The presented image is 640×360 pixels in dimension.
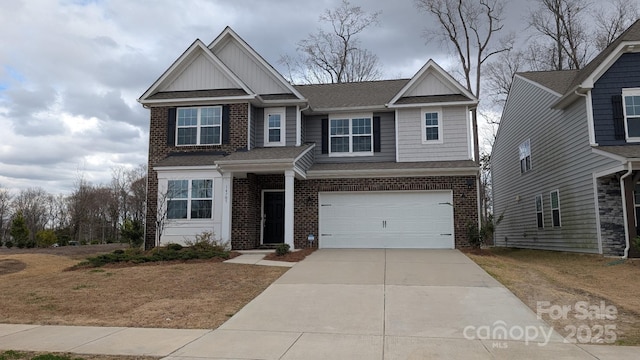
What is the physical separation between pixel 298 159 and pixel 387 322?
870 cm

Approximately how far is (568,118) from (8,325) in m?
16.8

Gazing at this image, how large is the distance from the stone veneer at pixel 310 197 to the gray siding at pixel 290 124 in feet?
5.22

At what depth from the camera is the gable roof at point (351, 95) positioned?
18109mm

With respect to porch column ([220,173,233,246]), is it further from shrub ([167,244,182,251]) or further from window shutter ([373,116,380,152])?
window shutter ([373,116,380,152])

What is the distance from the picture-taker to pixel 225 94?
1694 cm

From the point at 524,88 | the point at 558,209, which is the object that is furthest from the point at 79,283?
the point at 524,88

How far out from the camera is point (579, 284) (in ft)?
33.9

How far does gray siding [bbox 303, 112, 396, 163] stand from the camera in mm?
17891

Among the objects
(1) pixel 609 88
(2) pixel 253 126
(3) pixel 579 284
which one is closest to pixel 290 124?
(2) pixel 253 126

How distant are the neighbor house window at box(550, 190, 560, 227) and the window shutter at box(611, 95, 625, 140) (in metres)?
3.40

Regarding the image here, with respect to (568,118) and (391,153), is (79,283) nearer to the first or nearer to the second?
(391,153)

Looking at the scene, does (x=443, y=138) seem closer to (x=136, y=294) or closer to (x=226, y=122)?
(x=226, y=122)

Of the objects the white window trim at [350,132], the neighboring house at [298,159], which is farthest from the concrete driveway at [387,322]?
the white window trim at [350,132]

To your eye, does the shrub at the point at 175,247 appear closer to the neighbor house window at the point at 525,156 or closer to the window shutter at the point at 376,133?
the window shutter at the point at 376,133
